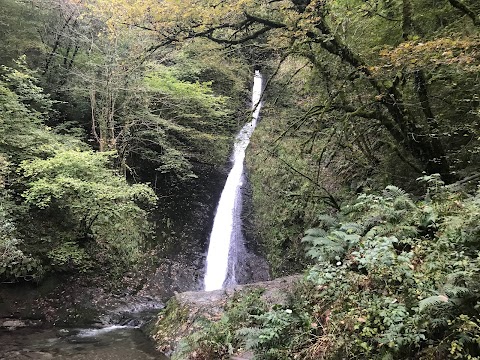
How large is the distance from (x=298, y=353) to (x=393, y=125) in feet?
15.7

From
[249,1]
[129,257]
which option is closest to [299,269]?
[129,257]

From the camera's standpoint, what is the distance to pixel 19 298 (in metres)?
9.91

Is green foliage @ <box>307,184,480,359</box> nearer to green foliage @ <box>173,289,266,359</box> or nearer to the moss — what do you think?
green foliage @ <box>173,289,266,359</box>

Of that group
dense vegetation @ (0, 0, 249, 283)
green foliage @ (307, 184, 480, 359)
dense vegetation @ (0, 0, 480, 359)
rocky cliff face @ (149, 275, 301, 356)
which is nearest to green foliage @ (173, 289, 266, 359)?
dense vegetation @ (0, 0, 480, 359)

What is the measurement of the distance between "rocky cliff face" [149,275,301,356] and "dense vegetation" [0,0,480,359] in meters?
0.77

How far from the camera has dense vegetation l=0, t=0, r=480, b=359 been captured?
4172mm

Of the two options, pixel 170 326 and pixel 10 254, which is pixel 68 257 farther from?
pixel 170 326

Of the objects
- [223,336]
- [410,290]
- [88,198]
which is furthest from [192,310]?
[410,290]

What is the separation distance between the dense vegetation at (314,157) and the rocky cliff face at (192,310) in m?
0.77

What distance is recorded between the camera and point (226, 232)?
1540cm

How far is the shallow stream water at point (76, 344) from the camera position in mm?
7191

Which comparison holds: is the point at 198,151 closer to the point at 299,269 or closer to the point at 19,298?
the point at 299,269

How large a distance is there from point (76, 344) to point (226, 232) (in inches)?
316

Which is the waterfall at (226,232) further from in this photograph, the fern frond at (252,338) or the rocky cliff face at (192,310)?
the fern frond at (252,338)
